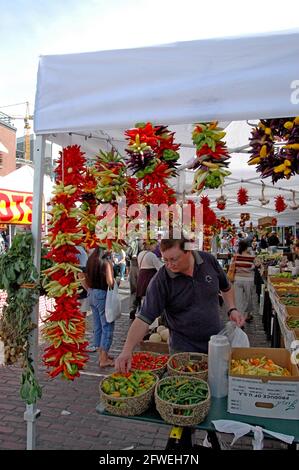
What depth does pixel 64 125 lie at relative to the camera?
2617 millimetres

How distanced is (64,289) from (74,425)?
1627mm

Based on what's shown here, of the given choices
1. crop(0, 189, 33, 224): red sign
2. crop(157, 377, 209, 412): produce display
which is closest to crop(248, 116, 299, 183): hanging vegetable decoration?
crop(157, 377, 209, 412): produce display

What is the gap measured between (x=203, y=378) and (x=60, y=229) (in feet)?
5.17

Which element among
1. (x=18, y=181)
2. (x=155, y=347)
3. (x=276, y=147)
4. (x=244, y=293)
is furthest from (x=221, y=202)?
(x=276, y=147)

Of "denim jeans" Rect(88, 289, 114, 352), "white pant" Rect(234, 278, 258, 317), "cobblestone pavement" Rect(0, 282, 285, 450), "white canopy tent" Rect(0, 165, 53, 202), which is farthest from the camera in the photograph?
"white pant" Rect(234, 278, 258, 317)

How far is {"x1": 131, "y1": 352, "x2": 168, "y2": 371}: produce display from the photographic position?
8.69 ft

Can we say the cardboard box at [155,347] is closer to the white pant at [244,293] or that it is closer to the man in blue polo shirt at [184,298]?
the man in blue polo shirt at [184,298]

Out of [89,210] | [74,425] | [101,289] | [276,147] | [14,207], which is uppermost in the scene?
[14,207]

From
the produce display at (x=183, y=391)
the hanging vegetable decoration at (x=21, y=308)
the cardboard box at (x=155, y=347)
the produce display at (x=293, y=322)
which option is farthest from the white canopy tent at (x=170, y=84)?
the cardboard box at (x=155, y=347)

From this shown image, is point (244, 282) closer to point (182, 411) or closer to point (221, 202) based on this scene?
point (221, 202)

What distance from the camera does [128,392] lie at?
2252mm

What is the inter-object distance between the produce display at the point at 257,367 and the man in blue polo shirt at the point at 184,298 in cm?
35

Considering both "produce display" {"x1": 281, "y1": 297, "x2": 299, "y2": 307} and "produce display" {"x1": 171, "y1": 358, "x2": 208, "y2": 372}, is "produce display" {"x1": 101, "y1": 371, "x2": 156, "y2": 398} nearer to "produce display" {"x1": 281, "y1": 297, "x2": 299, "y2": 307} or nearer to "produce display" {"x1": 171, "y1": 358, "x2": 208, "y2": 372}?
"produce display" {"x1": 171, "y1": 358, "x2": 208, "y2": 372}

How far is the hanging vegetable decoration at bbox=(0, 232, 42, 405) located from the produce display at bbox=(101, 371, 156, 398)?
760mm
